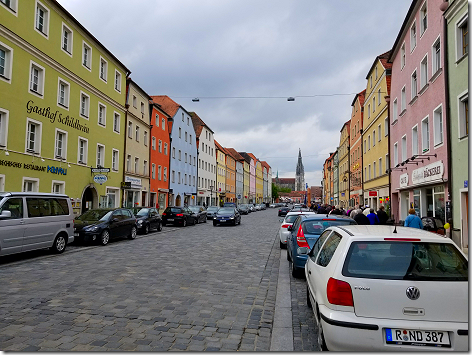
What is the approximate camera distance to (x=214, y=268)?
995cm

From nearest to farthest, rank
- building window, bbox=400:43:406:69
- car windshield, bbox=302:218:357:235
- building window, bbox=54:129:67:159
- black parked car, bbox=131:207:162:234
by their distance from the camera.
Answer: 1. car windshield, bbox=302:218:357:235
2. black parked car, bbox=131:207:162:234
3. building window, bbox=54:129:67:159
4. building window, bbox=400:43:406:69

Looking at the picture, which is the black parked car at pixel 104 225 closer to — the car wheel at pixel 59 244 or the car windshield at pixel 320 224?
the car wheel at pixel 59 244

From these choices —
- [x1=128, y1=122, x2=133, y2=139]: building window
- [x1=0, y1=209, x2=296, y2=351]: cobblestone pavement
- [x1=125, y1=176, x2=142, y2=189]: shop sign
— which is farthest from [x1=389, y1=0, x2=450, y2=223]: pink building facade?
[x1=128, y1=122, x2=133, y2=139]: building window

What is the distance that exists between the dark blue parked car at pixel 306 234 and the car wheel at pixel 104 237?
28.6ft

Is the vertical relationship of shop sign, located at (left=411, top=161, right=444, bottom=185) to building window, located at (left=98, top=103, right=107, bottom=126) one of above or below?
below

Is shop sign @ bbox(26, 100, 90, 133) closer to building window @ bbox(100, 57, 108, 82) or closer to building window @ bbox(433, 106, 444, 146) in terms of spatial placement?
building window @ bbox(100, 57, 108, 82)

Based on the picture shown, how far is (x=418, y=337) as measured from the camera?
359 centimetres

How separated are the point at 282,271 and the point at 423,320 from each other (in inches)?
249

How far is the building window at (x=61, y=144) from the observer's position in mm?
21781

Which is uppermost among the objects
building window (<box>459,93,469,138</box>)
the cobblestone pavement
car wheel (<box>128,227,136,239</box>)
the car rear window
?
building window (<box>459,93,469,138</box>)

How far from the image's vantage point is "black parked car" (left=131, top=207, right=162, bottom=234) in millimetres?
21031

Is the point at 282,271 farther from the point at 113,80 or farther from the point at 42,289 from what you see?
the point at 113,80

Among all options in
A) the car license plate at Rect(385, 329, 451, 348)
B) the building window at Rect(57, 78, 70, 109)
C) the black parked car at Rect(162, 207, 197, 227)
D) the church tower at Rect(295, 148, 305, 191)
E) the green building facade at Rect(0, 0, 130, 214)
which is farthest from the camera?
the church tower at Rect(295, 148, 305, 191)

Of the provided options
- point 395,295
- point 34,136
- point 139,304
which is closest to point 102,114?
point 34,136
